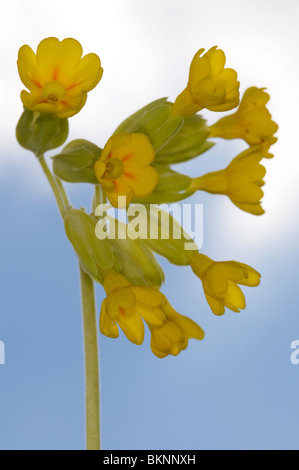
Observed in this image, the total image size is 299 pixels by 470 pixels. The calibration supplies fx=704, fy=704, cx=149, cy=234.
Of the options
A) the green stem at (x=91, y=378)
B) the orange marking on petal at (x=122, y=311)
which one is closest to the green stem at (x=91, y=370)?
the green stem at (x=91, y=378)

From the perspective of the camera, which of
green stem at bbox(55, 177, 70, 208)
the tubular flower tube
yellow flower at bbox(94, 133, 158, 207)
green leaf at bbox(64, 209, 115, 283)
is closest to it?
yellow flower at bbox(94, 133, 158, 207)

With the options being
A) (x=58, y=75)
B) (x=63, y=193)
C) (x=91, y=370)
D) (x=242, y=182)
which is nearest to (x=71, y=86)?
(x=58, y=75)

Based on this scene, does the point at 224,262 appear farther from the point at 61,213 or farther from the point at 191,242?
the point at 61,213

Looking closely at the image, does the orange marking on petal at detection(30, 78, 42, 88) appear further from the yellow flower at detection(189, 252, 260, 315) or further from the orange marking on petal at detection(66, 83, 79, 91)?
the yellow flower at detection(189, 252, 260, 315)

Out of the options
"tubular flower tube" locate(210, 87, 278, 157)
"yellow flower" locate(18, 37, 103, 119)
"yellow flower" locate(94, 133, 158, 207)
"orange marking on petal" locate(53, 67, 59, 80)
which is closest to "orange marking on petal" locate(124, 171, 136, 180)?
"yellow flower" locate(94, 133, 158, 207)

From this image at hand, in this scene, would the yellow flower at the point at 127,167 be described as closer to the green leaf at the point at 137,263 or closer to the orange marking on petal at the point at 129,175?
the orange marking on petal at the point at 129,175
